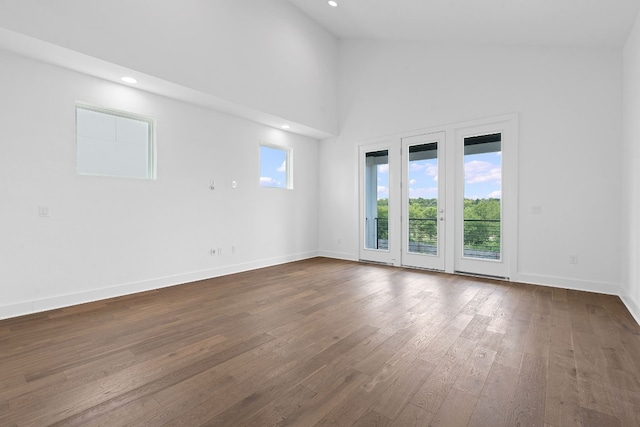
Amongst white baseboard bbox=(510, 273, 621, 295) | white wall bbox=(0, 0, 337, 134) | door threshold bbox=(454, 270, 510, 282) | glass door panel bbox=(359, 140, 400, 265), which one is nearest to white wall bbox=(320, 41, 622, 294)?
white baseboard bbox=(510, 273, 621, 295)

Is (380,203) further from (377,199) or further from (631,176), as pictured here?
(631,176)

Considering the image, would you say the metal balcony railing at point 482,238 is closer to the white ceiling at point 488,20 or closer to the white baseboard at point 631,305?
the white baseboard at point 631,305

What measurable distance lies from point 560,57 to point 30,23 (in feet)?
20.4

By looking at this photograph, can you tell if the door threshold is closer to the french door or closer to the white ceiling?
the french door

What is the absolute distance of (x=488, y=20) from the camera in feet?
13.7

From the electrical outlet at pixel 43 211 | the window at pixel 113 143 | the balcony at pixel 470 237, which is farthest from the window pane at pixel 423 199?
the electrical outlet at pixel 43 211

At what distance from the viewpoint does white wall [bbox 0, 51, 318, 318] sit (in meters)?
3.27

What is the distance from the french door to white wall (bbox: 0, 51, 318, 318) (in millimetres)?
2118

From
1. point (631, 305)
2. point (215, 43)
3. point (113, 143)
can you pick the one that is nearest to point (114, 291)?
point (113, 143)

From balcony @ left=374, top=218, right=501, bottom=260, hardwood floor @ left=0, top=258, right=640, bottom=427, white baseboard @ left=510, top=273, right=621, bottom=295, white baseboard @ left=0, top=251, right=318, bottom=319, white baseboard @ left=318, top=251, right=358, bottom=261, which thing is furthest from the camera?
white baseboard @ left=318, top=251, right=358, bottom=261

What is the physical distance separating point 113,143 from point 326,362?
383 centimetres

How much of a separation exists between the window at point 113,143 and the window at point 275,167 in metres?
2.06

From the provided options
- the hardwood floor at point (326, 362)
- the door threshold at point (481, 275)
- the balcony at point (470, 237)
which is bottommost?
the hardwood floor at point (326, 362)

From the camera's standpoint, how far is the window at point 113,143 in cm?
377
